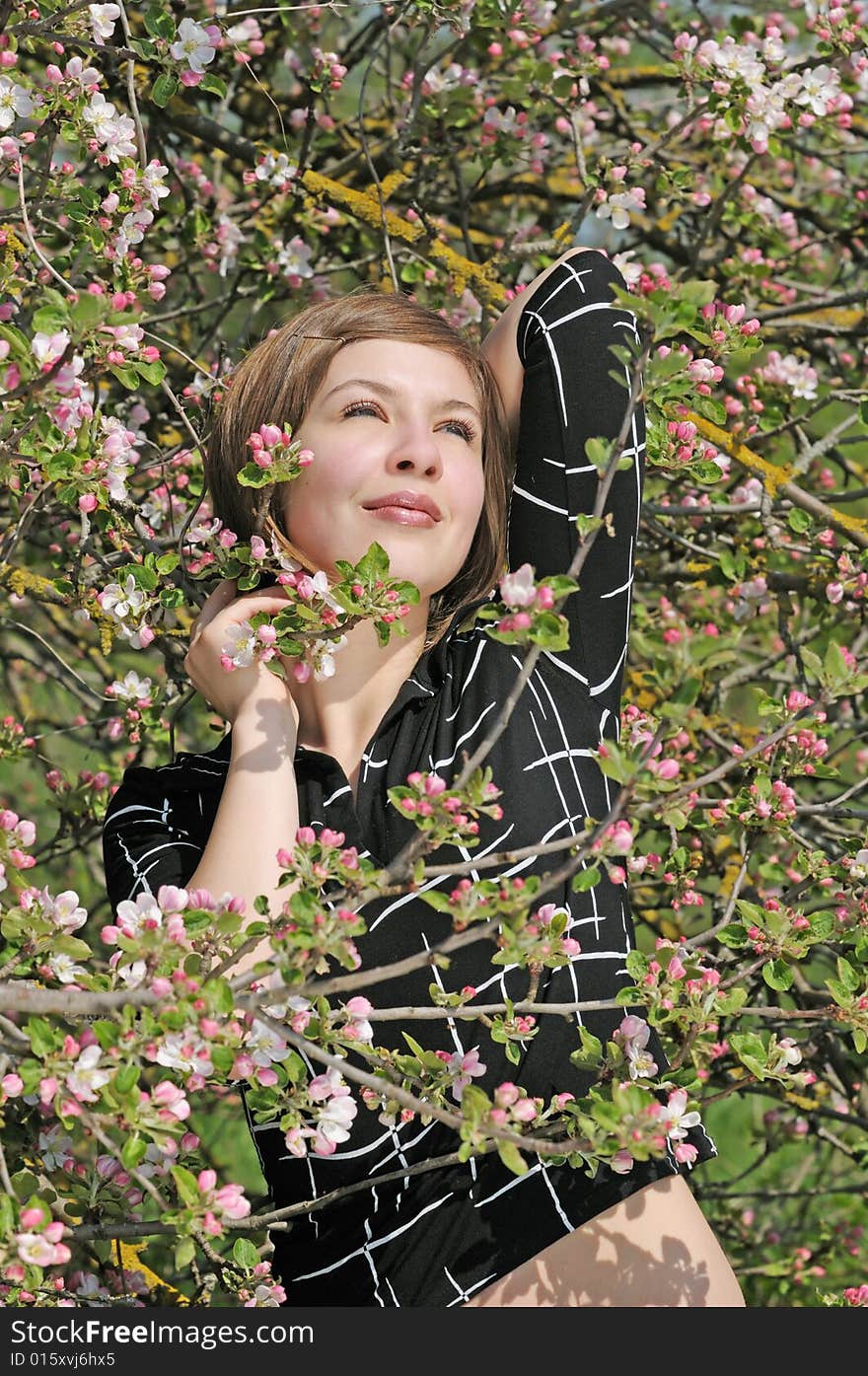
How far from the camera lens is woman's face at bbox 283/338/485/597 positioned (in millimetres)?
1933

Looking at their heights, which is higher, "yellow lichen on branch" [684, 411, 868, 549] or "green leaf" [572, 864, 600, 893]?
"yellow lichen on branch" [684, 411, 868, 549]

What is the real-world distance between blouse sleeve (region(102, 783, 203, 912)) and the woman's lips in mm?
486

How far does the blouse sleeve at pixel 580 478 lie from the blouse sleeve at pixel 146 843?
572 mm

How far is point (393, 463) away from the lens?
1939mm

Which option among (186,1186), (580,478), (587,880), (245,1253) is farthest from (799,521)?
(186,1186)

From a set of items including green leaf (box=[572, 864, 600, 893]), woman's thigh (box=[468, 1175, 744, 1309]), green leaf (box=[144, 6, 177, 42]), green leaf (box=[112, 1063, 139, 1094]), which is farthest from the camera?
green leaf (box=[144, 6, 177, 42])

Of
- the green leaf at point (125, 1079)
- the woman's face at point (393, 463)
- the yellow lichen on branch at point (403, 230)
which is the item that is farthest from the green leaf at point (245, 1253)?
the yellow lichen on branch at point (403, 230)

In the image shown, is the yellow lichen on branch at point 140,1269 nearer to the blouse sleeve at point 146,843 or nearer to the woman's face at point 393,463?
the blouse sleeve at point 146,843

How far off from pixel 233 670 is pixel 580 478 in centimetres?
58

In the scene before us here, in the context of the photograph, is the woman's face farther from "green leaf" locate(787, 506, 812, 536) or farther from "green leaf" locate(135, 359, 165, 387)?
"green leaf" locate(787, 506, 812, 536)

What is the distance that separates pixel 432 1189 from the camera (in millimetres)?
1755

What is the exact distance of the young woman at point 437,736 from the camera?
173cm

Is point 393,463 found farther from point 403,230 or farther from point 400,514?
point 403,230

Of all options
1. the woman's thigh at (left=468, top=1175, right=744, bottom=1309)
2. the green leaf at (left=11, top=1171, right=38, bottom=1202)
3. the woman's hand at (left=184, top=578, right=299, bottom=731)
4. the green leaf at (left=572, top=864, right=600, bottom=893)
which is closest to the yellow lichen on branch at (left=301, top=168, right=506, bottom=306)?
the woman's hand at (left=184, top=578, right=299, bottom=731)
